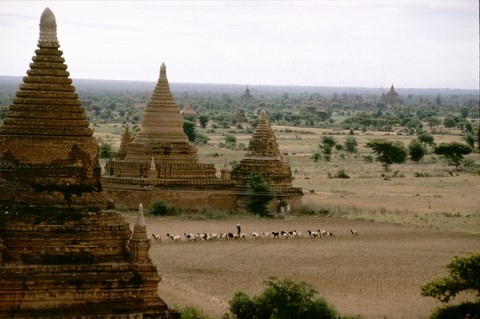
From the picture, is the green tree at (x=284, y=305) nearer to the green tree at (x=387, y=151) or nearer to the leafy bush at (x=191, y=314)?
the leafy bush at (x=191, y=314)

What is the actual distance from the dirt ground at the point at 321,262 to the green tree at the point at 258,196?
847mm

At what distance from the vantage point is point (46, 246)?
1636 cm

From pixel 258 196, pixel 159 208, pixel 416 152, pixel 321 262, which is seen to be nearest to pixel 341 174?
pixel 416 152

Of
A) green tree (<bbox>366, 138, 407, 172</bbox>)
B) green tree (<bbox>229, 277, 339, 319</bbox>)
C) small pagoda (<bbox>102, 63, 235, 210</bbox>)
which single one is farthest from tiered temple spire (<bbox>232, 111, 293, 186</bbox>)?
green tree (<bbox>366, 138, 407, 172</bbox>)

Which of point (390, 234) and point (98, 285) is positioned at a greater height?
point (98, 285)

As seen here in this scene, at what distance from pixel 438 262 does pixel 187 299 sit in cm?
847

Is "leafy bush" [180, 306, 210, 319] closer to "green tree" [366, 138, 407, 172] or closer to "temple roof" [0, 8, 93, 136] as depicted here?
"temple roof" [0, 8, 93, 136]

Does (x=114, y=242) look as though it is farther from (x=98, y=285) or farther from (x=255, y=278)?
(x=255, y=278)

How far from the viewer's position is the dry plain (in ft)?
80.2

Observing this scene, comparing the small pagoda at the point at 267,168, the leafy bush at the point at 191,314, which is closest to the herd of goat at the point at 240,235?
the small pagoda at the point at 267,168

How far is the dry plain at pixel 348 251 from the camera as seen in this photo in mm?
24453

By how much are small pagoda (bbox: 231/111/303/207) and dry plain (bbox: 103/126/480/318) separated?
1.12 metres

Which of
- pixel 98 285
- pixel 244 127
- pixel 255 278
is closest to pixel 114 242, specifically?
pixel 98 285

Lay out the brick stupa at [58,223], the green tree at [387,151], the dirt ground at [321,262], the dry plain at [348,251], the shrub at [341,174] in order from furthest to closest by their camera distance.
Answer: the green tree at [387,151] → the shrub at [341,174] → the dry plain at [348,251] → the dirt ground at [321,262] → the brick stupa at [58,223]
